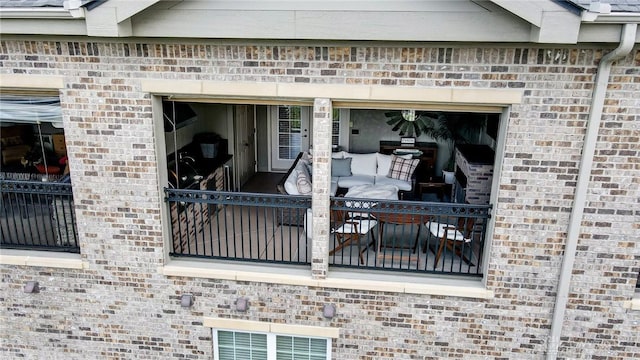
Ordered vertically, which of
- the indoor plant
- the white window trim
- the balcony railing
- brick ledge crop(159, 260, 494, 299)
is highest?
the indoor plant

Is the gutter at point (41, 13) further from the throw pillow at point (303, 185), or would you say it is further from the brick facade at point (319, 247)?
the throw pillow at point (303, 185)

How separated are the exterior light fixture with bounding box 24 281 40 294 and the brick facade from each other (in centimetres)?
6

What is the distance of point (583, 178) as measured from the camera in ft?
13.7

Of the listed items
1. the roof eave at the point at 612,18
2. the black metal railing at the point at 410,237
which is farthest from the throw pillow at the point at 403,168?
the roof eave at the point at 612,18

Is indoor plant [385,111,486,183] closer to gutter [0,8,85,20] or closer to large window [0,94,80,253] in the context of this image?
large window [0,94,80,253]

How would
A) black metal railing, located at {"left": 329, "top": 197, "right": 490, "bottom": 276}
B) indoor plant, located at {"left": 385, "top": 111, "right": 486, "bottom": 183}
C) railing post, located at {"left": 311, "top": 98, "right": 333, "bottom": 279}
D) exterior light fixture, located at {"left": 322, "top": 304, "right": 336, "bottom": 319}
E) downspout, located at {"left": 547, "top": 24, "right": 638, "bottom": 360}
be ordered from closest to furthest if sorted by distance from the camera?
downspout, located at {"left": 547, "top": 24, "right": 638, "bottom": 360}, railing post, located at {"left": 311, "top": 98, "right": 333, "bottom": 279}, black metal railing, located at {"left": 329, "top": 197, "right": 490, "bottom": 276}, exterior light fixture, located at {"left": 322, "top": 304, "right": 336, "bottom": 319}, indoor plant, located at {"left": 385, "top": 111, "right": 486, "bottom": 183}

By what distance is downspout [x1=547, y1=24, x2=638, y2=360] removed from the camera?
3689 mm

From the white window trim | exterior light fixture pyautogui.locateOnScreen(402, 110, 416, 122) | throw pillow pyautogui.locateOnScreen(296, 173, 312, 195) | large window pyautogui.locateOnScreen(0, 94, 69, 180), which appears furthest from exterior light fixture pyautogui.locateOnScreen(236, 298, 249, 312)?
exterior light fixture pyautogui.locateOnScreen(402, 110, 416, 122)

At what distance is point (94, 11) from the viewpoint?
4.00 meters

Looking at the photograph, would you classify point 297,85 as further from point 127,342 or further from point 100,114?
point 127,342

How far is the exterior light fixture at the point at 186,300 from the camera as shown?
5.11 metres

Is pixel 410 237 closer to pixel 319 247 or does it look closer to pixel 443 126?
pixel 319 247

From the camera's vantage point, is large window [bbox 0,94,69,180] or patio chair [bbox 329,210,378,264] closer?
patio chair [bbox 329,210,378,264]

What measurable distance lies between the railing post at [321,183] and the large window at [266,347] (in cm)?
97
